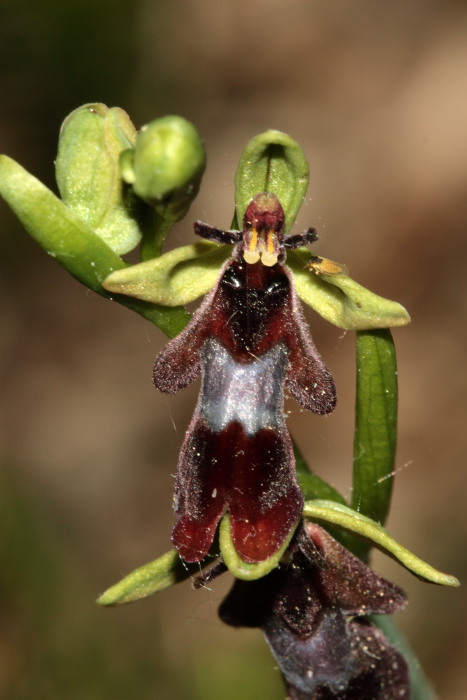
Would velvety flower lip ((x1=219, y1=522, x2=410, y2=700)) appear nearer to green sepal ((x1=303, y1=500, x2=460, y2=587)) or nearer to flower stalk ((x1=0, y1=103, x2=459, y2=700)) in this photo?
flower stalk ((x1=0, y1=103, x2=459, y2=700))

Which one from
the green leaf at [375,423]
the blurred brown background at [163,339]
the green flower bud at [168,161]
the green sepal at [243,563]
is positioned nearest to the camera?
the green flower bud at [168,161]

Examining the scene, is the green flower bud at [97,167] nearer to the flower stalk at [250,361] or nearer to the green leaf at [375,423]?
the flower stalk at [250,361]

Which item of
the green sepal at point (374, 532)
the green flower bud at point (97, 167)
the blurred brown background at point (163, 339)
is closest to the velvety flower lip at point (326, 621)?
the green sepal at point (374, 532)

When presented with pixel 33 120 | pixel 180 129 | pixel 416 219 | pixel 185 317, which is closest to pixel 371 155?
pixel 416 219

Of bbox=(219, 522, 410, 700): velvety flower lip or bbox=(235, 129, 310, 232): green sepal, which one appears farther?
bbox=(219, 522, 410, 700): velvety flower lip

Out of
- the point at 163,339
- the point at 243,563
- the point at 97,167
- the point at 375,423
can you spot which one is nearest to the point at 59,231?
the point at 97,167

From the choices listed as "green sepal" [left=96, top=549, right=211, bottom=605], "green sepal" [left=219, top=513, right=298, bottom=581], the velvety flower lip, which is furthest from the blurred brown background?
"green sepal" [left=219, top=513, right=298, bottom=581]
